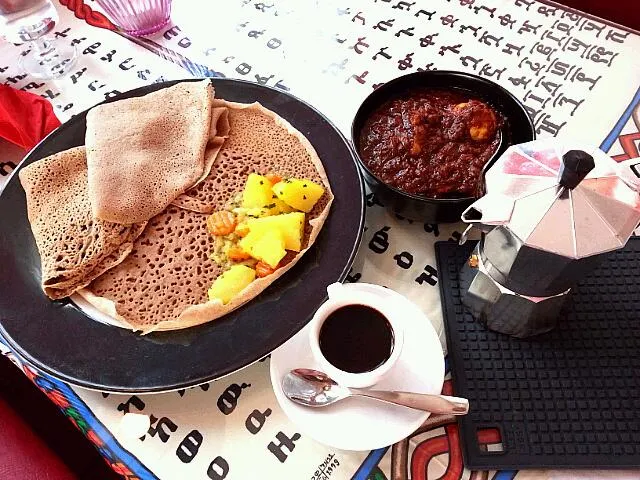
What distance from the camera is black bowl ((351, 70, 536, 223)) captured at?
3.33 ft

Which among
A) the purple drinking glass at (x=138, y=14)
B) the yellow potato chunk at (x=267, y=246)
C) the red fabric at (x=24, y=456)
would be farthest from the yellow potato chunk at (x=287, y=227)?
the purple drinking glass at (x=138, y=14)

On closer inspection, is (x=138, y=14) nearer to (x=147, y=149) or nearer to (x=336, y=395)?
(x=147, y=149)

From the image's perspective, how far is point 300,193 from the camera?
3.51 feet

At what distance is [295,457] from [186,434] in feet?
0.60

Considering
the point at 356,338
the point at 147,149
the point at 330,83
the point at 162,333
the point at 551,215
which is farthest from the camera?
the point at 330,83

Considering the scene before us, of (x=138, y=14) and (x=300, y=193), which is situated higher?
(x=138, y=14)

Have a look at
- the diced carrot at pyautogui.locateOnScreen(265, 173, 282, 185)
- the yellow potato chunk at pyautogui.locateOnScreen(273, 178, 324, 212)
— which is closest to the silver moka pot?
the yellow potato chunk at pyautogui.locateOnScreen(273, 178, 324, 212)

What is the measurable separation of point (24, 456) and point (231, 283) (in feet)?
1.87

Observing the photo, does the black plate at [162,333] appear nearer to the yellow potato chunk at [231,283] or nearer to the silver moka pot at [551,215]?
the yellow potato chunk at [231,283]

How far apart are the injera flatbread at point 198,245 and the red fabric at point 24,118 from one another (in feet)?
1.33

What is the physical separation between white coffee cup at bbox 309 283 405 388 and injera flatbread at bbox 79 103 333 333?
0.55ft

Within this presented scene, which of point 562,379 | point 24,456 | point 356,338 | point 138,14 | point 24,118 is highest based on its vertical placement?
point 138,14

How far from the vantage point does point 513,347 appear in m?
0.93

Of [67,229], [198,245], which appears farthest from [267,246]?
[67,229]
